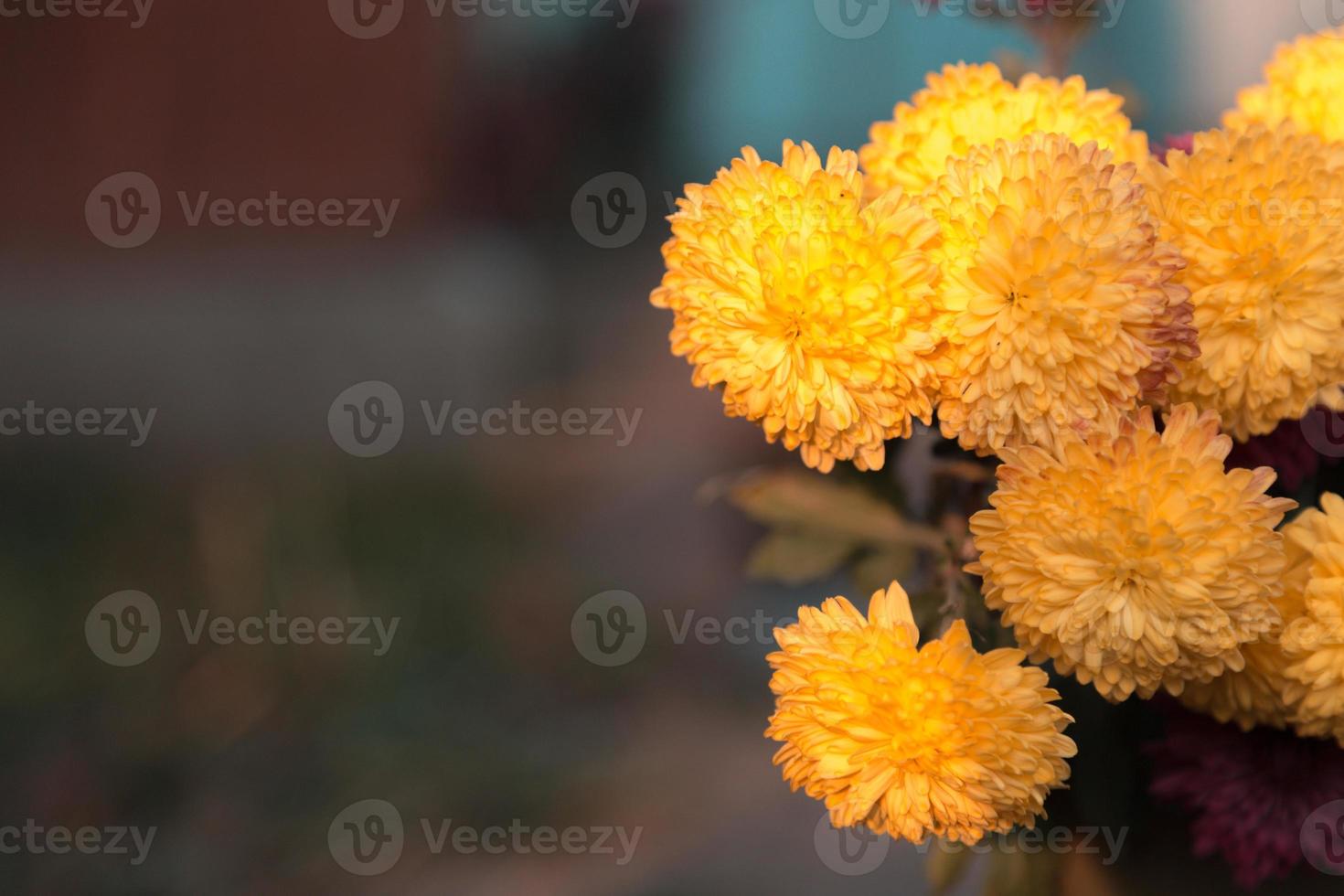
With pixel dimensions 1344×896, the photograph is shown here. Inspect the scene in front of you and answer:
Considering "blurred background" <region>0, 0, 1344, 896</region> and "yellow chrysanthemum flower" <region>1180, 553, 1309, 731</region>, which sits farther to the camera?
"blurred background" <region>0, 0, 1344, 896</region>

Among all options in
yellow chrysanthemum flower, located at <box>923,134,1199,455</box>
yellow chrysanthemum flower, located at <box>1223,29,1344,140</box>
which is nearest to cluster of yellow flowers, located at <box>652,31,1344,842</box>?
yellow chrysanthemum flower, located at <box>923,134,1199,455</box>

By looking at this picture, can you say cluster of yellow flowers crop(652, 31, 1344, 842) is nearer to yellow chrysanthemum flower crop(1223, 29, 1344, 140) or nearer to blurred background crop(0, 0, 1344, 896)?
yellow chrysanthemum flower crop(1223, 29, 1344, 140)

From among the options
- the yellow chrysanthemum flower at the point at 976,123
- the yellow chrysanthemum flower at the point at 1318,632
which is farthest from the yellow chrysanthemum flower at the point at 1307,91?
the yellow chrysanthemum flower at the point at 1318,632

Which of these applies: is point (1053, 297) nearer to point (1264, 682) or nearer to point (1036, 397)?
point (1036, 397)

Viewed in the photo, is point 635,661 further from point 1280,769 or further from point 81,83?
point 81,83

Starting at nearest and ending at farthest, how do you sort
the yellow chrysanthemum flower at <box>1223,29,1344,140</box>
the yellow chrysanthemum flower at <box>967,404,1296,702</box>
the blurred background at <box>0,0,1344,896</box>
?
the yellow chrysanthemum flower at <box>967,404,1296,702</box>, the yellow chrysanthemum flower at <box>1223,29,1344,140</box>, the blurred background at <box>0,0,1344,896</box>

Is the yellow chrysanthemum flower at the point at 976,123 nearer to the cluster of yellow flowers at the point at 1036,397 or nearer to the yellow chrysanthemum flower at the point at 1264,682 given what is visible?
the cluster of yellow flowers at the point at 1036,397

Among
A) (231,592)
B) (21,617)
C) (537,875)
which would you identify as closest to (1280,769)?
(537,875)
